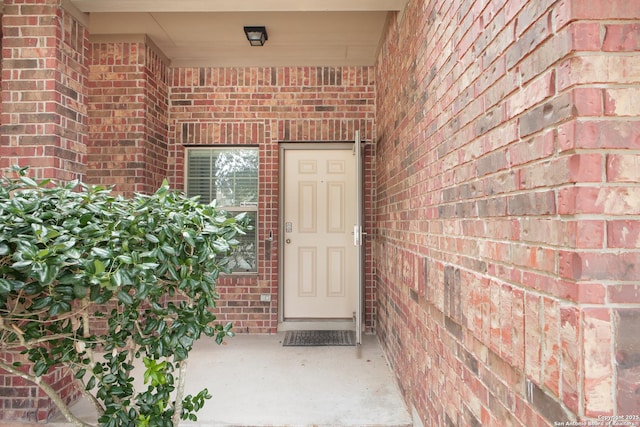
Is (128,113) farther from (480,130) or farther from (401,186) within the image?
(480,130)

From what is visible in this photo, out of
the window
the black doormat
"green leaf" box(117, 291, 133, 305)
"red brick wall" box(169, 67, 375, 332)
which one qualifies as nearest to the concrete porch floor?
the black doormat

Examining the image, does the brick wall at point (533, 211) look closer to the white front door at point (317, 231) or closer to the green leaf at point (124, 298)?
the green leaf at point (124, 298)

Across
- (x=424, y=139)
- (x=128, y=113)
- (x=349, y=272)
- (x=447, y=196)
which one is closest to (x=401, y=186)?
(x=424, y=139)

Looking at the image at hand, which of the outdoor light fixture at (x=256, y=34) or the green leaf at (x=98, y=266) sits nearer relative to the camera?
the green leaf at (x=98, y=266)

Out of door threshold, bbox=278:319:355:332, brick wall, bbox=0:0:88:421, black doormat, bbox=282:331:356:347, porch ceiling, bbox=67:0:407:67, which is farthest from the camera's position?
door threshold, bbox=278:319:355:332

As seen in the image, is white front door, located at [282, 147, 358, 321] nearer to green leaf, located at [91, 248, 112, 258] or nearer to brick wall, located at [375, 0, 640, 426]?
brick wall, located at [375, 0, 640, 426]

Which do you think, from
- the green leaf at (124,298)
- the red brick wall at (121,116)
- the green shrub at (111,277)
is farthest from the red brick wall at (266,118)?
the green leaf at (124,298)

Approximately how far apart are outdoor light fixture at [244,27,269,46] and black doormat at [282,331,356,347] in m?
2.94

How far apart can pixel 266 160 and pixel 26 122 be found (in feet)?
7.02

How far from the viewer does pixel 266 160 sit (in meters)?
4.14

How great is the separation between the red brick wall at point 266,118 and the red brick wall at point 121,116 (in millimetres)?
474

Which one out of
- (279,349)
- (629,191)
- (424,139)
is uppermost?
(424,139)

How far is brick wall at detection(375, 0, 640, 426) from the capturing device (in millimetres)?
775

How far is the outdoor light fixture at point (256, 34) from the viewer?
3.41m
